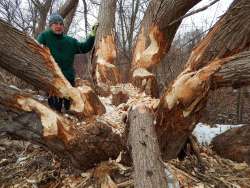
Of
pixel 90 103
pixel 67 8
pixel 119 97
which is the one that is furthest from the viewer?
pixel 67 8

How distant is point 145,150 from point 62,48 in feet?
6.15

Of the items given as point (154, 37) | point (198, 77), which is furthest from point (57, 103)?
point (198, 77)

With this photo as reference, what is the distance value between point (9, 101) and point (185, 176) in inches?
67.0

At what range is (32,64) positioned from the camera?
139 inches

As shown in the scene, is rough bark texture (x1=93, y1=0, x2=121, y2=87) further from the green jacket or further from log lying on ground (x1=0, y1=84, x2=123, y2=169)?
log lying on ground (x1=0, y1=84, x2=123, y2=169)

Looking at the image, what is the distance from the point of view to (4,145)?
15.4ft

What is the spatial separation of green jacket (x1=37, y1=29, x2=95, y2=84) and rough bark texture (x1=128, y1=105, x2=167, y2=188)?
116 cm

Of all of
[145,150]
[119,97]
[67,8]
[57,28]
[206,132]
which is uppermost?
[67,8]

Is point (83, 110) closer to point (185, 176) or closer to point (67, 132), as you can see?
point (67, 132)

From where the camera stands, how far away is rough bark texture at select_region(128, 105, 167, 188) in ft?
8.77

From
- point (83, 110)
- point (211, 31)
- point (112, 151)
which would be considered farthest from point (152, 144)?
point (211, 31)

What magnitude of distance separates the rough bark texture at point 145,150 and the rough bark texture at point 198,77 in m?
0.21

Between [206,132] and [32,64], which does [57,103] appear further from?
[206,132]

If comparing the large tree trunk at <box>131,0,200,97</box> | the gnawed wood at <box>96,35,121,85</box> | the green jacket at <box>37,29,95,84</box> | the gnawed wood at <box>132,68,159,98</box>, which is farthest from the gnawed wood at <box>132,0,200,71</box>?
the green jacket at <box>37,29,95,84</box>
